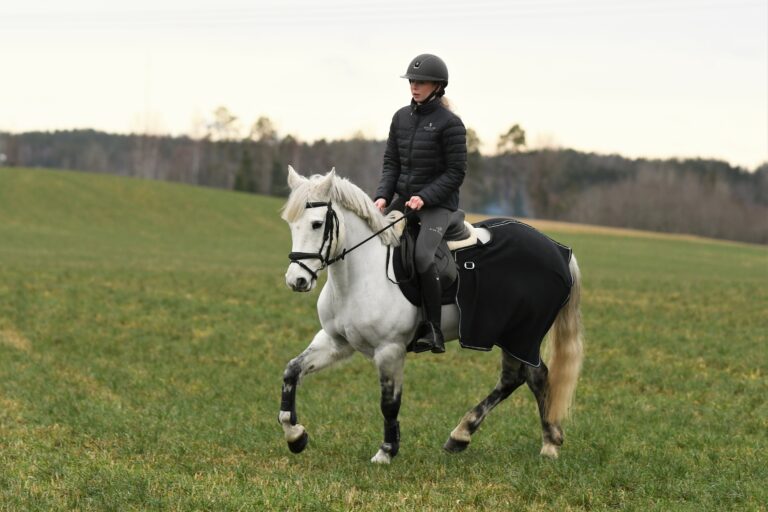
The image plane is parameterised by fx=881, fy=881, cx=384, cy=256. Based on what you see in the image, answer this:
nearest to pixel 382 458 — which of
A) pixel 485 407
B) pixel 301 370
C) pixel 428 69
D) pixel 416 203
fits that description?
pixel 301 370

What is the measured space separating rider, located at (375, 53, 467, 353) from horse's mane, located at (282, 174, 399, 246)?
0.99ft

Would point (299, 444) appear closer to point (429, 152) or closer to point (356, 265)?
point (356, 265)

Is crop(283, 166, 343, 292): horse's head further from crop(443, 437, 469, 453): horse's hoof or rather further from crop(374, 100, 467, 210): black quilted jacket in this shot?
crop(443, 437, 469, 453): horse's hoof

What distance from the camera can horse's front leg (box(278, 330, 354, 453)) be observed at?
7.79 metres

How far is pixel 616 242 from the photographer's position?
76375 mm

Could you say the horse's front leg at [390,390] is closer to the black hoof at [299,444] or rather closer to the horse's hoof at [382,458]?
the horse's hoof at [382,458]

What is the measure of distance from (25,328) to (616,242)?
64.9m

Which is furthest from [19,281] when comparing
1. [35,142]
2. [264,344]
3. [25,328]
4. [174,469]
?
[35,142]

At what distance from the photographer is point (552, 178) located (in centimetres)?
12888

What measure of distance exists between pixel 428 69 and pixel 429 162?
0.82 metres

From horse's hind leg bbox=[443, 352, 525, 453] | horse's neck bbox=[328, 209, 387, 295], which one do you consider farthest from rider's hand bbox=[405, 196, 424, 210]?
horse's hind leg bbox=[443, 352, 525, 453]

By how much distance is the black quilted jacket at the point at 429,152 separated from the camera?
307 inches

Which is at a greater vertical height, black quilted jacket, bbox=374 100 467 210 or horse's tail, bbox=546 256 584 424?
black quilted jacket, bbox=374 100 467 210

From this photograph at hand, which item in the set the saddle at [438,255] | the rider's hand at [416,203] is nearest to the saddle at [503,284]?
the saddle at [438,255]
